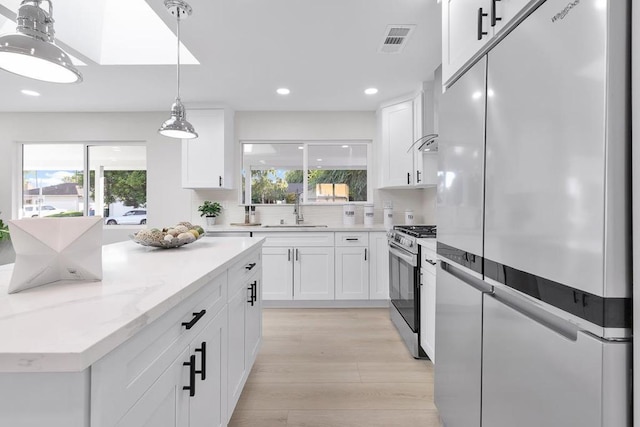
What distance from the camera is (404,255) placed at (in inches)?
106

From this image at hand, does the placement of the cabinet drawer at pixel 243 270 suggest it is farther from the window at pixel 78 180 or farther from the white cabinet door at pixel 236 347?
the window at pixel 78 180

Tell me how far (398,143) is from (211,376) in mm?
3153

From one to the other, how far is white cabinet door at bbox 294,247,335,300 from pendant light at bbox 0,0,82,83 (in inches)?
108

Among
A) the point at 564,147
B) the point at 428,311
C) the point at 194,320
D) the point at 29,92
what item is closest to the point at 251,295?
the point at 194,320

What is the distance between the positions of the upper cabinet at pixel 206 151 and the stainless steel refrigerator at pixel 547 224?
3.11m

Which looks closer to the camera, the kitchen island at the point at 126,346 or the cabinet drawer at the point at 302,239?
the kitchen island at the point at 126,346

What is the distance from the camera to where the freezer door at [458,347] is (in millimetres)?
1248

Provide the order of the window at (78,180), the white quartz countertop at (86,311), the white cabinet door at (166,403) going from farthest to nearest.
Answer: the window at (78,180) → the white cabinet door at (166,403) → the white quartz countertop at (86,311)

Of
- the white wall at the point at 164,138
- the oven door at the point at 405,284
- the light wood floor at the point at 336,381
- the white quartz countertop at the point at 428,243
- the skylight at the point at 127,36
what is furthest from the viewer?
the white wall at the point at 164,138

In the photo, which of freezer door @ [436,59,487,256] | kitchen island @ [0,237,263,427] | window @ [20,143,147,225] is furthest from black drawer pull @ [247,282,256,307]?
window @ [20,143,147,225]

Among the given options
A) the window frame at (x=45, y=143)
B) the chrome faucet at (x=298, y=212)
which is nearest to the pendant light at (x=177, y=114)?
the chrome faucet at (x=298, y=212)

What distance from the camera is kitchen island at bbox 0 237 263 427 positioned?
0.56 metres

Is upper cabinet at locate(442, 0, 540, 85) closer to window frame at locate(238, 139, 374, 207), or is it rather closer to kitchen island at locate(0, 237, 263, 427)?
kitchen island at locate(0, 237, 263, 427)

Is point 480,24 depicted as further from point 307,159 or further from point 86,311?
point 307,159
